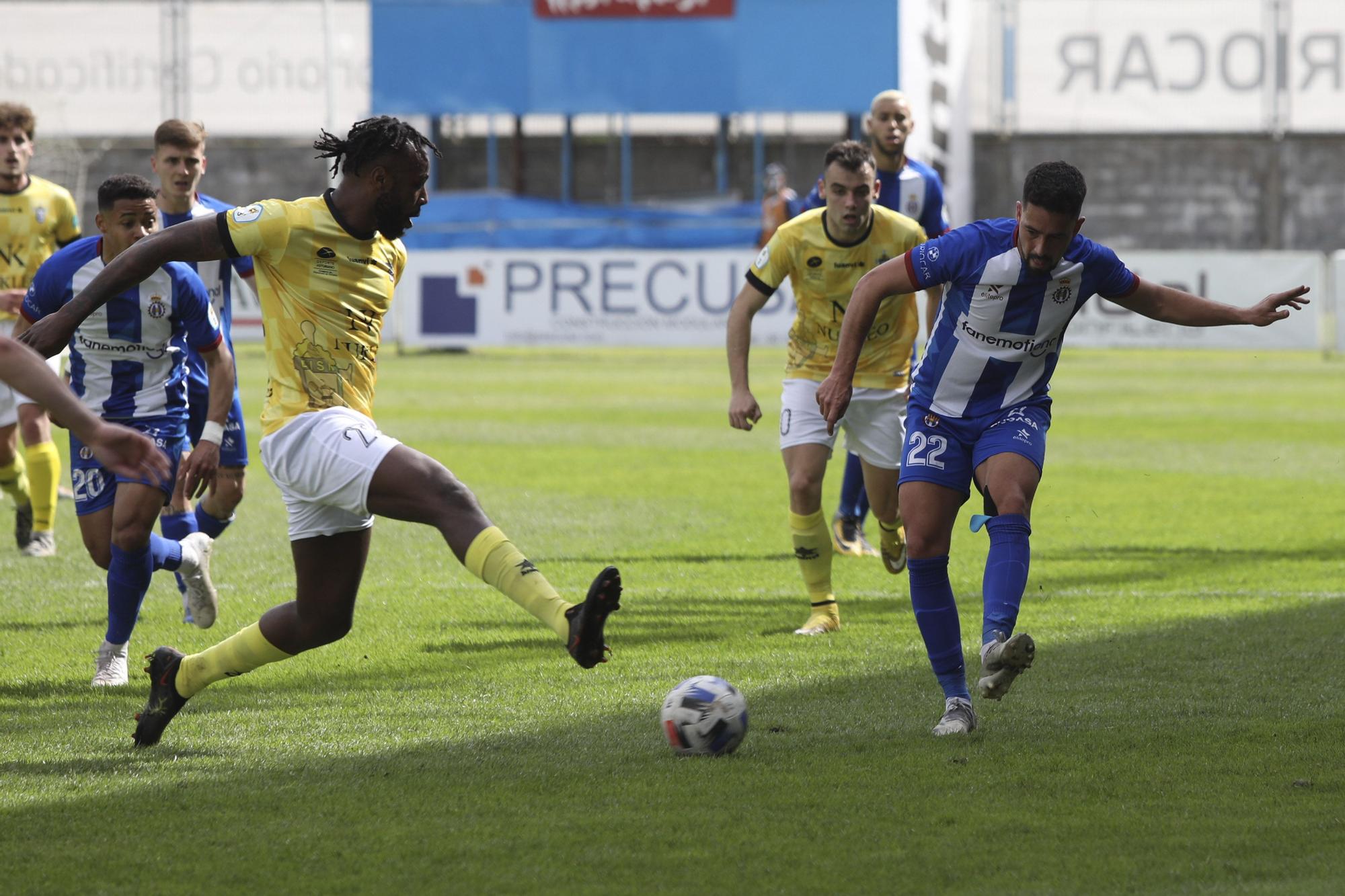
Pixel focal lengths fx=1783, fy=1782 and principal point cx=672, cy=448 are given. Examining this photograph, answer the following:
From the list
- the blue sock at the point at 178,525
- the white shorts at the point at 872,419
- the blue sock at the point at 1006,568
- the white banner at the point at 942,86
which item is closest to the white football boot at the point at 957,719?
the blue sock at the point at 1006,568

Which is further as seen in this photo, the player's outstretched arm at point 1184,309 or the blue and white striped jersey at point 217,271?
the blue and white striped jersey at point 217,271

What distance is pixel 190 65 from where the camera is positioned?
43.1 m

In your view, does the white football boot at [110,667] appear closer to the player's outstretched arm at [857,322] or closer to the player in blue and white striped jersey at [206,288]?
the player in blue and white striped jersey at [206,288]

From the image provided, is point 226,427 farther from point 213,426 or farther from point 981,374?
point 981,374

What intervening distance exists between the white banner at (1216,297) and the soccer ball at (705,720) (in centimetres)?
2046

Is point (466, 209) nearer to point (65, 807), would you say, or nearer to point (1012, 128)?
point (1012, 128)

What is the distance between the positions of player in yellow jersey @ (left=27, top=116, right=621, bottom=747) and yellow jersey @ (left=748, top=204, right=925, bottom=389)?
2901 mm

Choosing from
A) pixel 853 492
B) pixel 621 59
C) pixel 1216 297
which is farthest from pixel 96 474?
pixel 621 59

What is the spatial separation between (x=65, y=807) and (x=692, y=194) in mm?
33714

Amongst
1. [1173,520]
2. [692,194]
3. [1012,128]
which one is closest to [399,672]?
[1173,520]

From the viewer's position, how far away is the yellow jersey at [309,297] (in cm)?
502

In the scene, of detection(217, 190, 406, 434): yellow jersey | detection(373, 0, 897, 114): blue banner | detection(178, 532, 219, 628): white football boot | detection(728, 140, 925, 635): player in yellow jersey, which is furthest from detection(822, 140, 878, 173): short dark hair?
detection(373, 0, 897, 114): blue banner

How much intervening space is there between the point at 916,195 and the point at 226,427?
12.5ft

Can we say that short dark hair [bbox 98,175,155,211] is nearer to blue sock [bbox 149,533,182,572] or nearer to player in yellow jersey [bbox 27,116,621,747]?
blue sock [bbox 149,533,182,572]
